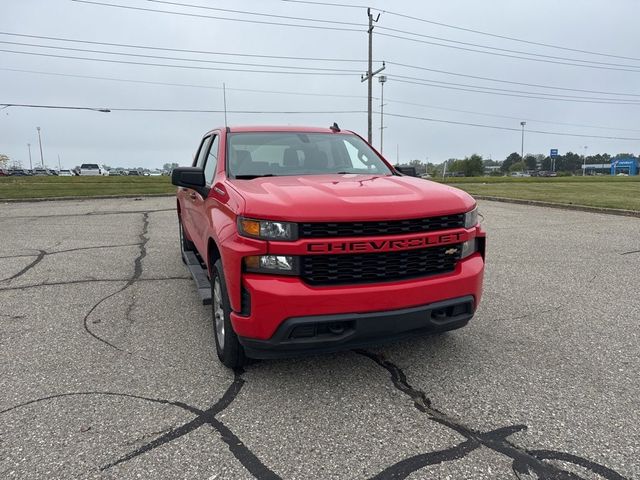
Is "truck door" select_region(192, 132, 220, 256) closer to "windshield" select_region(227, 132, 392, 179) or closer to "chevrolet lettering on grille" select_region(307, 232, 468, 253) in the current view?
"windshield" select_region(227, 132, 392, 179)

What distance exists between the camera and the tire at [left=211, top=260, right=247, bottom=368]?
3.14 meters

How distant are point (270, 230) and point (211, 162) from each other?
209 centimetres

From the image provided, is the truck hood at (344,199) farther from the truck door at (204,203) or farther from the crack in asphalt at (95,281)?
the crack in asphalt at (95,281)

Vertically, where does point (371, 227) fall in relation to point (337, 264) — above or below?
above

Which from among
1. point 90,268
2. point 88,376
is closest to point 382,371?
point 88,376

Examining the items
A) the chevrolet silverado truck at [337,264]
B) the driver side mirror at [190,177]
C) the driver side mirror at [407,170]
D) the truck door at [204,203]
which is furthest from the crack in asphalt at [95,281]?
the driver side mirror at [407,170]

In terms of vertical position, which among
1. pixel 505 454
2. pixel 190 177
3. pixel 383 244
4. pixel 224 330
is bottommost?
pixel 505 454

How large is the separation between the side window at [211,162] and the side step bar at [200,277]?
2.96ft

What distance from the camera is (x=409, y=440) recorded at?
251cm

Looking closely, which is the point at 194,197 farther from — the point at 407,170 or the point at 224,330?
the point at 407,170

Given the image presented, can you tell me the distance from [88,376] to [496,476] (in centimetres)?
274

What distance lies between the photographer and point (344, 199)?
290 cm

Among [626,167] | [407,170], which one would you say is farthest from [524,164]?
[407,170]

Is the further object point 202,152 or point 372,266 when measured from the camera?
point 202,152
